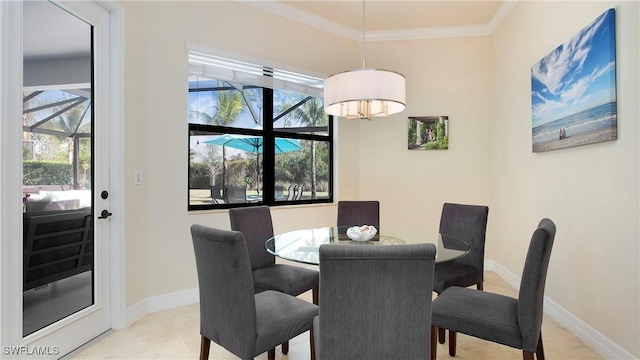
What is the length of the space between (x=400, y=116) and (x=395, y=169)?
25.2 inches

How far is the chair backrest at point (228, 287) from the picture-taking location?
1.53 meters

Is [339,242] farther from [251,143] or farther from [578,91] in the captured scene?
[578,91]

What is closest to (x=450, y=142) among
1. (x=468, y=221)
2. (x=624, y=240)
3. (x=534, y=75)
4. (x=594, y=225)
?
(x=534, y=75)

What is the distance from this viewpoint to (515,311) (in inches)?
68.8

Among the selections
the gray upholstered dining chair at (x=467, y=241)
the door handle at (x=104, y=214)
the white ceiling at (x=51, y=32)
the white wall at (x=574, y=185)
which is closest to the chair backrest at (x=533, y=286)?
the gray upholstered dining chair at (x=467, y=241)

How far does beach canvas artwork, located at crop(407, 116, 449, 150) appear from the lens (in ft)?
13.4

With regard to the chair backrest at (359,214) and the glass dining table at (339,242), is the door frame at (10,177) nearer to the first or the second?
the glass dining table at (339,242)

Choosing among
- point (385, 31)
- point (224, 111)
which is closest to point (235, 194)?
point (224, 111)

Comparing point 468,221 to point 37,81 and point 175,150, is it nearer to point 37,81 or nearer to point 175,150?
point 175,150

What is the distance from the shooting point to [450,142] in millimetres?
4086

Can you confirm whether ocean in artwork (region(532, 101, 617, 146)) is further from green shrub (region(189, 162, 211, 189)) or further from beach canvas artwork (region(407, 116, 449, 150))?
green shrub (region(189, 162, 211, 189))

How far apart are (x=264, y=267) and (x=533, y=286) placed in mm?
1786

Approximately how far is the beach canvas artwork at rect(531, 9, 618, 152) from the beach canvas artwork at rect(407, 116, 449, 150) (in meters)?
1.14

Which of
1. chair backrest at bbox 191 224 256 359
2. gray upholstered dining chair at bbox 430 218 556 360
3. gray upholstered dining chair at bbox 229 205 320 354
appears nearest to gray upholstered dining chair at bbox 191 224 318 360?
chair backrest at bbox 191 224 256 359
